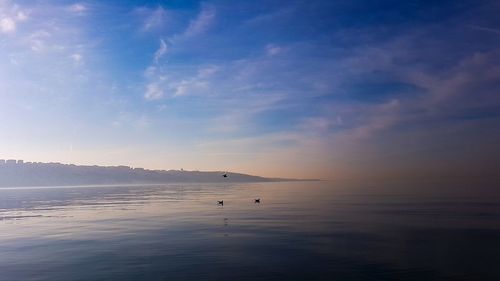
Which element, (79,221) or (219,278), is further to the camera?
(79,221)

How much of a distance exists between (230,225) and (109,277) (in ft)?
81.4

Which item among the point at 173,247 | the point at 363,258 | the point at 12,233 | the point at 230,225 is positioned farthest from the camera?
the point at 230,225

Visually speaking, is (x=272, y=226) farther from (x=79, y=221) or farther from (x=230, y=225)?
(x=79, y=221)

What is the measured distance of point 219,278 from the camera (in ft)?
76.7

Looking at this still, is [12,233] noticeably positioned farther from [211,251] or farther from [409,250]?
[409,250]

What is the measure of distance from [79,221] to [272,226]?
27192 mm

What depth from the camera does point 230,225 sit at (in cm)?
4816

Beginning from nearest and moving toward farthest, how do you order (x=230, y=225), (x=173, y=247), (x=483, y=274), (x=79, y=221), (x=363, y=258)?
1. (x=483, y=274)
2. (x=363, y=258)
3. (x=173, y=247)
4. (x=230, y=225)
5. (x=79, y=221)

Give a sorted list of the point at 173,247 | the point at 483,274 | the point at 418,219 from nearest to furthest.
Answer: the point at 483,274 → the point at 173,247 → the point at 418,219

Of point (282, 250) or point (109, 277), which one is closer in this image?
point (109, 277)

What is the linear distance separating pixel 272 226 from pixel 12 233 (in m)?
28.9

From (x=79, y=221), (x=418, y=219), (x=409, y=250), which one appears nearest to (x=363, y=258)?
(x=409, y=250)

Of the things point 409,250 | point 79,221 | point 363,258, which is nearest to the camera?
point 363,258

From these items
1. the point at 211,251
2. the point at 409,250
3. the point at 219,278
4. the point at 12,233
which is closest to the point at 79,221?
the point at 12,233
